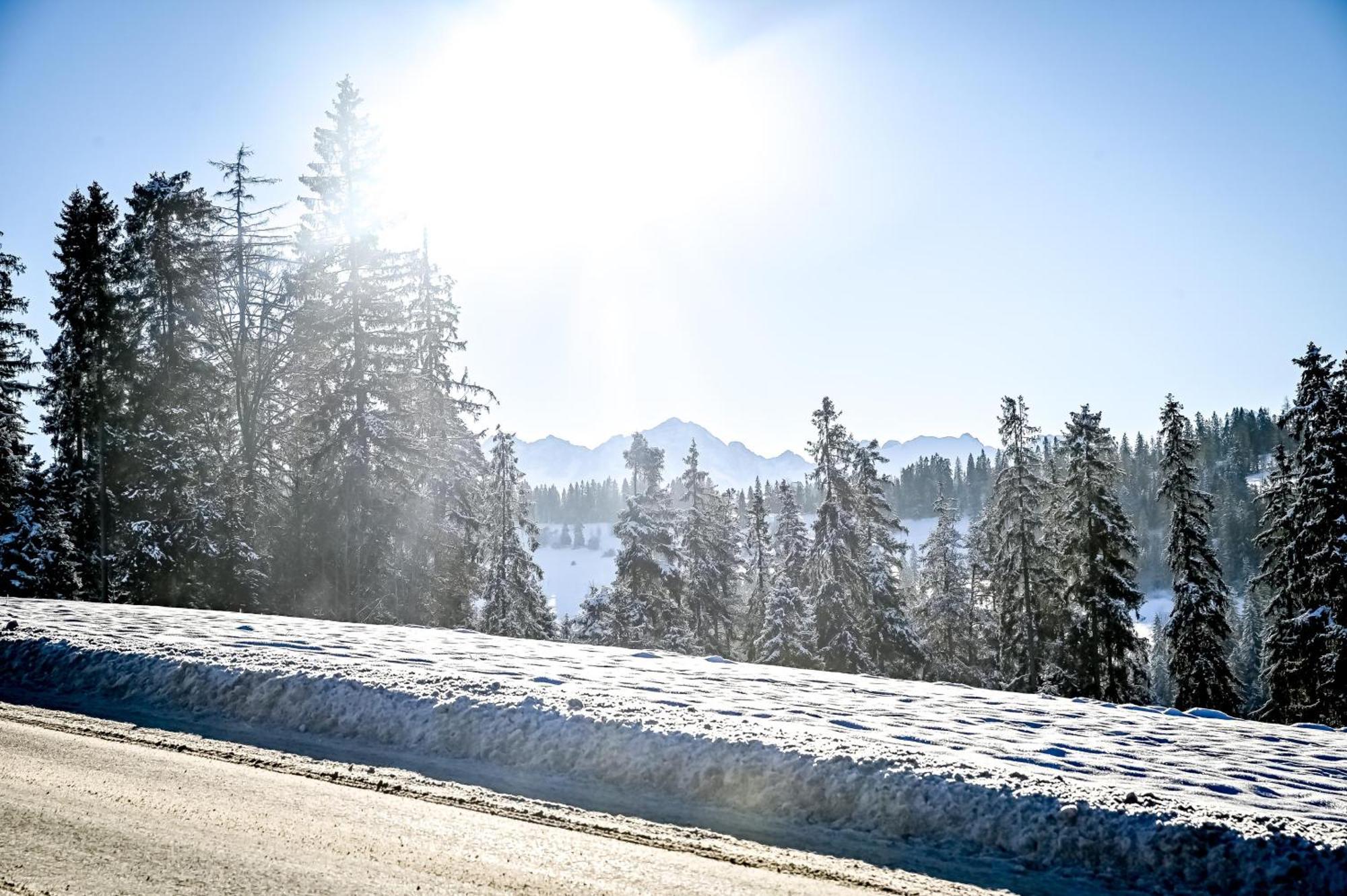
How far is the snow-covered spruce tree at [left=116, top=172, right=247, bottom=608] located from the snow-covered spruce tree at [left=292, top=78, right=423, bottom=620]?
123 inches

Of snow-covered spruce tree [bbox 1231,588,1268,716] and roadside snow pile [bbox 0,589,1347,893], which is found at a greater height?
roadside snow pile [bbox 0,589,1347,893]

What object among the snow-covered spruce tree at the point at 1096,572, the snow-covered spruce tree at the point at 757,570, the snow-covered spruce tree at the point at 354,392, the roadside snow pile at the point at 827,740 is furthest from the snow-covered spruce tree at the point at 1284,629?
the snow-covered spruce tree at the point at 354,392

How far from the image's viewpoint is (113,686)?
920 cm

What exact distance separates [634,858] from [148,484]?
2633 centimetres

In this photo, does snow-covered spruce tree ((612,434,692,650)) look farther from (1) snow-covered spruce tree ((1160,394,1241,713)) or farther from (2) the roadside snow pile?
(2) the roadside snow pile

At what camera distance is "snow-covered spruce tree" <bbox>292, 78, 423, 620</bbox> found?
23.9 m

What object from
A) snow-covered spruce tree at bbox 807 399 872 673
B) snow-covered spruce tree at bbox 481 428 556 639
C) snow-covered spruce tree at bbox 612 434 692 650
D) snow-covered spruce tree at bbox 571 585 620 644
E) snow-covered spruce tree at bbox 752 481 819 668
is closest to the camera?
snow-covered spruce tree at bbox 807 399 872 673

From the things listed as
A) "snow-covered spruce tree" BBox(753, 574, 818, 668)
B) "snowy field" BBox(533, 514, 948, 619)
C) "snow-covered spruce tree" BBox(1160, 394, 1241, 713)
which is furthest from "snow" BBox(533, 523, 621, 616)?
"snow-covered spruce tree" BBox(1160, 394, 1241, 713)

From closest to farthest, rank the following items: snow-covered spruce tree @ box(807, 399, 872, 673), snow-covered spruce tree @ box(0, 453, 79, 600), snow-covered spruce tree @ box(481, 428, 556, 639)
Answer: snow-covered spruce tree @ box(0, 453, 79, 600) → snow-covered spruce tree @ box(807, 399, 872, 673) → snow-covered spruce tree @ box(481, 428, 556, 639)

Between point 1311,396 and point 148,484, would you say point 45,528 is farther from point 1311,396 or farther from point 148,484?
point 1311,396

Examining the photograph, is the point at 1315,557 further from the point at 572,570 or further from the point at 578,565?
the point at 578,565

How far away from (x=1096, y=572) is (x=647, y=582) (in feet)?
63.2

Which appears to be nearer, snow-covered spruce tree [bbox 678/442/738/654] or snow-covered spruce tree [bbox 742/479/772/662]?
snow-covered spruce tree [bbox 678/442/738/654]

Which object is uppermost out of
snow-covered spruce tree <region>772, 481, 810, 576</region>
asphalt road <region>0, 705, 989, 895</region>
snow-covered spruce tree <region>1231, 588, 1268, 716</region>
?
snow-covered spruce tree <region>772, 481, 810, 576</region>
